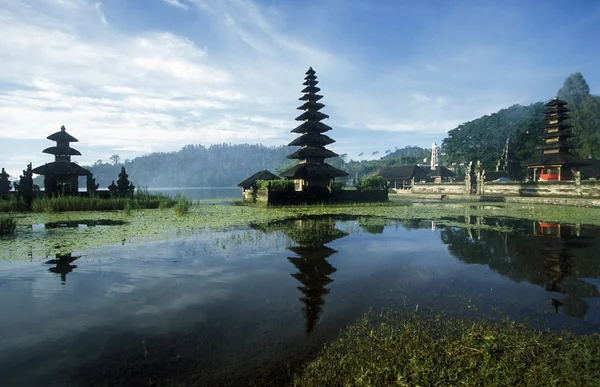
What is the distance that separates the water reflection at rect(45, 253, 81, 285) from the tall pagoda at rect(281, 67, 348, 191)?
22.5 meters

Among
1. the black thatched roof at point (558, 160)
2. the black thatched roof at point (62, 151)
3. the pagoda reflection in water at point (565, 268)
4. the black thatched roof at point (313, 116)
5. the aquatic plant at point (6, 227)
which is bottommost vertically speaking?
the pagoda reflection in water at point (565, 268)

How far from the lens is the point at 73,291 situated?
6109 millimetres

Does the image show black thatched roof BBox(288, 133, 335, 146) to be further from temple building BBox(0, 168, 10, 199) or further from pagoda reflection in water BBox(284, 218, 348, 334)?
temple building BBox(0, 168, 10, 199)

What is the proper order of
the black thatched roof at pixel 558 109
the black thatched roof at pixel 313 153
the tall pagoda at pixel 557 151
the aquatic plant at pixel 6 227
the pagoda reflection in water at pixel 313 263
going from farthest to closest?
1. the black thatched roof at pixel 558 109
2. the tall pagoda at pixel 557 151
3. the black thatched roof at pixel 313 153
4. the aquatic plant at pixel 6 227
5. the pagoda reflection in water at pixel 313 263

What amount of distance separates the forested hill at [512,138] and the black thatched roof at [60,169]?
60.6 m

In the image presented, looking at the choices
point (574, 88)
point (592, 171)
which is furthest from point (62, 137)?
point (574, 88)

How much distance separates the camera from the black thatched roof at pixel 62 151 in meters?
31.0

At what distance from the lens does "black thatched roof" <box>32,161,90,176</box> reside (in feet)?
99.5

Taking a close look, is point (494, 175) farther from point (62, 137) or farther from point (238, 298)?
point (62, 137)

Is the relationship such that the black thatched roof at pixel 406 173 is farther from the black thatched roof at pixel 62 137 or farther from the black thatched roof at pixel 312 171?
the black thatched roof at pixel 62 137

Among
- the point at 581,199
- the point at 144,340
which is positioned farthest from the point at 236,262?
the point at 581,199

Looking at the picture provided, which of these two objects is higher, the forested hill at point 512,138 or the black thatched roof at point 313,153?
the forested hill at point 512,138

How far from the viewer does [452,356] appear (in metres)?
3.73

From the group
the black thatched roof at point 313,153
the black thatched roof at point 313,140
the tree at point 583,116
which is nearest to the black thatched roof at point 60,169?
the black thatched roof at point 313,140
